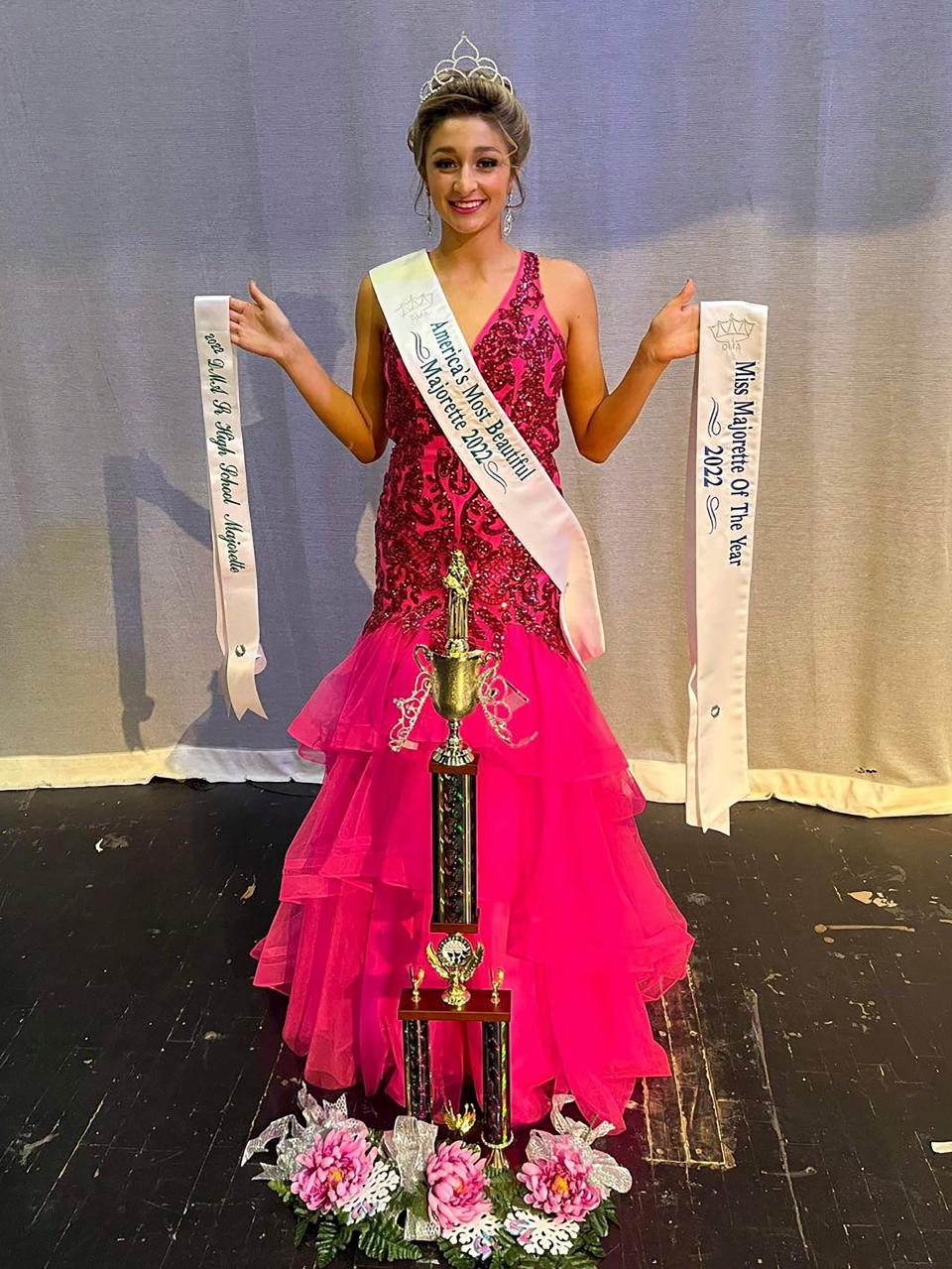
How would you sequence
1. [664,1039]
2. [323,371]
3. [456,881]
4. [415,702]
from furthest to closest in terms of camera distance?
[664,1039] → [323,371] → [415,702] → [456,881]

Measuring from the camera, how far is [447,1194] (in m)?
1.47

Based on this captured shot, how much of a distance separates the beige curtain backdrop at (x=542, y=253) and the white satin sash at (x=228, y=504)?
0.79m

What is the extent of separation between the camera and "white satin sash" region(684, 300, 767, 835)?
60.4 inches

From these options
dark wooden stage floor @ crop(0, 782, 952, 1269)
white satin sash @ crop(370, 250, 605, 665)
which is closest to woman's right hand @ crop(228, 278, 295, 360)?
white satin sash @ crop(370, 250, 605, 665)

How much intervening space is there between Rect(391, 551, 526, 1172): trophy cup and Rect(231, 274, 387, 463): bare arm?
429mm

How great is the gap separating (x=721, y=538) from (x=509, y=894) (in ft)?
2.13

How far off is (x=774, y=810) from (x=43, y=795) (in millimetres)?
1951

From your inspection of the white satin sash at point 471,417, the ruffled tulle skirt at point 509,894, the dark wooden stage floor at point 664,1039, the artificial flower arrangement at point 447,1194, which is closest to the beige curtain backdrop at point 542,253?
the dark wooden stage floor at point 664,1039

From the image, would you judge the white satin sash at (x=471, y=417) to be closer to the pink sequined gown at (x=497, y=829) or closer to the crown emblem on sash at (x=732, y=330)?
the pink sequined gown at (x=497, y=829)

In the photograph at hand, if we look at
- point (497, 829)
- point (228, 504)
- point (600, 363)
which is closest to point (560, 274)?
point (600, 363)

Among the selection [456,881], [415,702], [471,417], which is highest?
[471,417]

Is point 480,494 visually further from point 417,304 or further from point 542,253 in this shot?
point 542,253

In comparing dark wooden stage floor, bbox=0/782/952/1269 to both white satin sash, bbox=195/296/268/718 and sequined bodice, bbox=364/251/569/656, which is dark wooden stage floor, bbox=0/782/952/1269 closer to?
white satin sash, bbox=195/296/268/718

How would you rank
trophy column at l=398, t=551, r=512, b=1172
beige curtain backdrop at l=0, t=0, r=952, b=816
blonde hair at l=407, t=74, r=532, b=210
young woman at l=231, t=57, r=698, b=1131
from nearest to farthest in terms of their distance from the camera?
trophy column at l=398, t=551, r=512, b=1172 < blonde hair at l=407, t=74, r=532, b=210 < young woman at l=231, t=57, r=698, b=1131 < beige curtain backdrop at l=0, t=0, r=952, b=816
